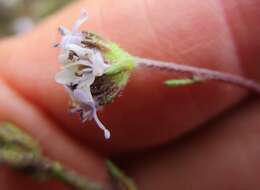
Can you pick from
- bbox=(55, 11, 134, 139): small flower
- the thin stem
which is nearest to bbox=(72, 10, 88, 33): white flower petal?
bbox=(55, 11, 134, 139): small flower

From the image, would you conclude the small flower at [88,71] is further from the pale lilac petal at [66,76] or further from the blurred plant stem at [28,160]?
the blurred plant stem at [28,160]

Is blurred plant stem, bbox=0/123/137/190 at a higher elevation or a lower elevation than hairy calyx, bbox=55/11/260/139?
lower

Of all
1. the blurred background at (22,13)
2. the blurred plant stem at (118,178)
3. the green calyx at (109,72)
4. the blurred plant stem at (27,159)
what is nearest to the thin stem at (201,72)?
the green calyx at (109,72)

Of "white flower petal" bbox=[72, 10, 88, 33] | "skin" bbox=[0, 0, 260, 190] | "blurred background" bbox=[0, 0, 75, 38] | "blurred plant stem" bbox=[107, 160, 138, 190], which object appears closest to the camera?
"white flower petal" bbox=[72, 10, 88, 33]

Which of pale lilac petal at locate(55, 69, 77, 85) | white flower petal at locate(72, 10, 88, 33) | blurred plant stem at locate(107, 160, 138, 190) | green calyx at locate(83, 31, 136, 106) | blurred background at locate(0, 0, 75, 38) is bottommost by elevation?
blurred plant stem at locate(107, 160, 138, 190)

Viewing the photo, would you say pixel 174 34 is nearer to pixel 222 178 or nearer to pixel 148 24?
pixel 148 24

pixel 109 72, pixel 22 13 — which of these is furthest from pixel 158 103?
pixel 22 13

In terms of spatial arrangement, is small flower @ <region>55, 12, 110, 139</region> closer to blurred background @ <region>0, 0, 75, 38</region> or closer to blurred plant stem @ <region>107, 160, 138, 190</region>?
blurred plant stem @ <region>107, 160, 138, 190</region>
